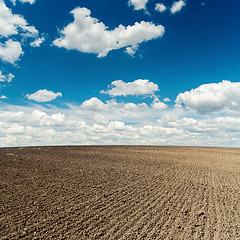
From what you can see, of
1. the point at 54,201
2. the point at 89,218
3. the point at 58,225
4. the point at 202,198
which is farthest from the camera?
the point at 202,198

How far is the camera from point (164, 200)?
9.69m

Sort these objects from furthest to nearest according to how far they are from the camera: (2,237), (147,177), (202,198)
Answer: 1. (147,177)
2. (202,198)
3. (2,237)

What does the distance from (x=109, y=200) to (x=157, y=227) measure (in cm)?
289

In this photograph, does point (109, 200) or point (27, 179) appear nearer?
point (109, 200)

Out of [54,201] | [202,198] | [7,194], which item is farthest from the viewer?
[202,198]

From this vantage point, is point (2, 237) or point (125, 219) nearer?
point (2, 237)

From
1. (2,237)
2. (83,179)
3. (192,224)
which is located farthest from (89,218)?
(83,179)

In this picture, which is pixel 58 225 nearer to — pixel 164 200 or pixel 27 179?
pixel 164 200

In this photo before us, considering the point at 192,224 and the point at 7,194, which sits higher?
the point at 7,194

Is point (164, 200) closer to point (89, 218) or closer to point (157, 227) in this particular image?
point (157, 227)

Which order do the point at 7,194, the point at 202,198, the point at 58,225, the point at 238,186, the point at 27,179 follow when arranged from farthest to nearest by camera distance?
the point at 238,186
the point at 27,179
the point at 202,198
the point at 7,194
the point at 58,225

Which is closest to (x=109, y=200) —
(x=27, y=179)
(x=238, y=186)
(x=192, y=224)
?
(x=192, y=224)

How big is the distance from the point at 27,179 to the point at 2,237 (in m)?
6.37

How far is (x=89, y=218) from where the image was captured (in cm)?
736
